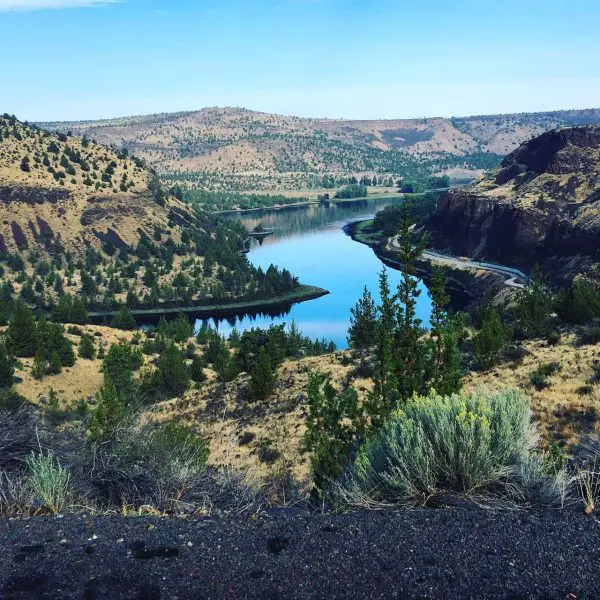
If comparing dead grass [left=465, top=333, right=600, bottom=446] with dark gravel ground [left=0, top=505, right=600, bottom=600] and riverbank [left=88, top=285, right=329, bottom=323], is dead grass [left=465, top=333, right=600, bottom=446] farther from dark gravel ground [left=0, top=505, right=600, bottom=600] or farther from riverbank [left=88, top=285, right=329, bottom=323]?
riverbank [left=88, top=285, right=329, bottom=323]

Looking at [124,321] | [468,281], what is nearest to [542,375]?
[124,321]

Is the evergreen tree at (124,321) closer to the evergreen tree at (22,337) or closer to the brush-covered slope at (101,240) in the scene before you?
the brush-covered slope at (101,240)

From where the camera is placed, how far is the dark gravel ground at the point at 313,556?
8.20m

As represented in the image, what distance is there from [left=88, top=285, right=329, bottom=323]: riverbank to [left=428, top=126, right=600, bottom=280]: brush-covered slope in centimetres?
4891

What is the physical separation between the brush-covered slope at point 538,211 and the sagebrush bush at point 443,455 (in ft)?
348

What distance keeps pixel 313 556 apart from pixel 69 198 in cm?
17367

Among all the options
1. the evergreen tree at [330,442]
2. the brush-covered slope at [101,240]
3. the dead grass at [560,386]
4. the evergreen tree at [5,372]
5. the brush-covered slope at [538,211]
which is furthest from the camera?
the brush-covered slope at [101,240]

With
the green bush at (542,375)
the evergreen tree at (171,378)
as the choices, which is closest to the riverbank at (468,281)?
the evergreen tree at (171,378)

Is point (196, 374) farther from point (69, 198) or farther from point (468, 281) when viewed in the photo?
point (69, 198)

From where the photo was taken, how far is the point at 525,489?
10836 millimetres

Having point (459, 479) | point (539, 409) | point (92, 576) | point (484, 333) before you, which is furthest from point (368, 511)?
point (484, 333)

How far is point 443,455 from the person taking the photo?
11.5 metres

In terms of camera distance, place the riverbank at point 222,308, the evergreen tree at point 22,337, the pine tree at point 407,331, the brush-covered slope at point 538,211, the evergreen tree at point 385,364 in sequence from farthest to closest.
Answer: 1. the riverbank at point 222,308
2. the brush-covered slope at point 538,211
3. the evergreen tree at point 22,337
4. the pine tree at point 407,331
5. the evergreen tree at point 385,364

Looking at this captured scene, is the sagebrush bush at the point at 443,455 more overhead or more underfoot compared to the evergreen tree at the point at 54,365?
more overhead
